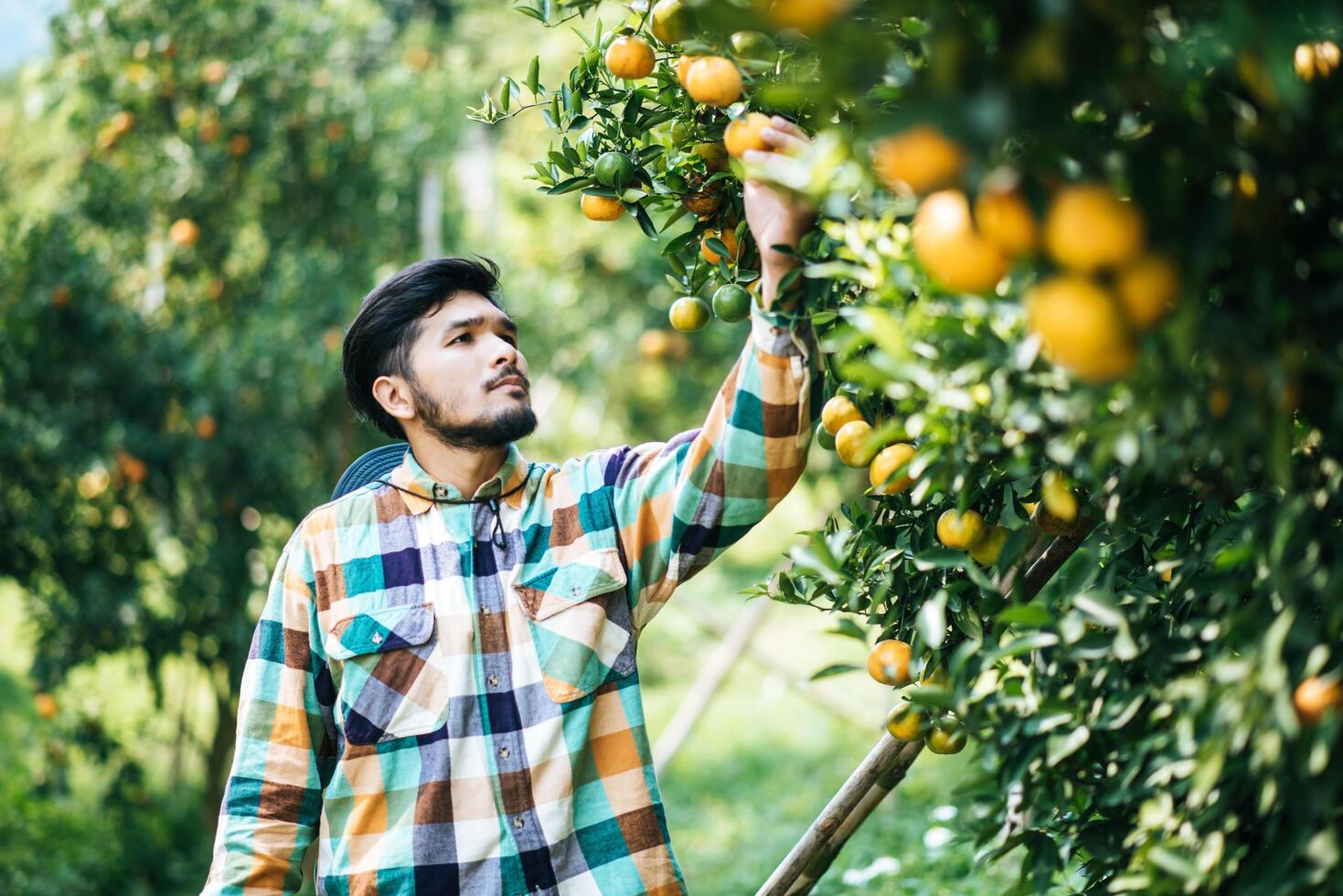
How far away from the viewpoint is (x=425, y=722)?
160 cm

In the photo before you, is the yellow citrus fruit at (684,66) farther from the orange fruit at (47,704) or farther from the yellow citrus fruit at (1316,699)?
the orange fruit at (47,704)

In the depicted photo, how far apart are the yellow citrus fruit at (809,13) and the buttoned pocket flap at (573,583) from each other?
0.98 metres

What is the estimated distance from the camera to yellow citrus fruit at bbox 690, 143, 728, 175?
55.6 inches

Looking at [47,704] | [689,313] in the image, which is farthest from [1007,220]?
[47,704]

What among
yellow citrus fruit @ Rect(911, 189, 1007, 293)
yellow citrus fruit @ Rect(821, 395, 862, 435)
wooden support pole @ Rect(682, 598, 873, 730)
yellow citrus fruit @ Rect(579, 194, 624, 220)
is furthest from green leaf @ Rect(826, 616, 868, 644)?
wooden support pole @ Rect(682, 598, 873, 730)

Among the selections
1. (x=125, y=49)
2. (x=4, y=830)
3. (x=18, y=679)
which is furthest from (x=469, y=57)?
(x=4, y=830)

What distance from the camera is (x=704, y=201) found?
1462 millimetres

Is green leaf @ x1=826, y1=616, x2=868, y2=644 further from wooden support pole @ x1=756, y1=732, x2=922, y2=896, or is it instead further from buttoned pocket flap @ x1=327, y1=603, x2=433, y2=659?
buttoned pocket flap @ x1=327, y1=603, x2=433, y2=659

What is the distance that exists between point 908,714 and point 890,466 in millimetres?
312

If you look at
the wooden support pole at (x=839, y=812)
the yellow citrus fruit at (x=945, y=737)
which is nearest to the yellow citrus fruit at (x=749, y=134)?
the yellow citrus fruit at (x=945, y=737)

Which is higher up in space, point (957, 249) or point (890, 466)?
point (957, 249)

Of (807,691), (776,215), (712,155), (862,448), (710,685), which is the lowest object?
(807,691)

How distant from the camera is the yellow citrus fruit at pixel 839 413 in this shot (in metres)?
1.32

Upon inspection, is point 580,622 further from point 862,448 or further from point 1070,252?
point 1070,252
